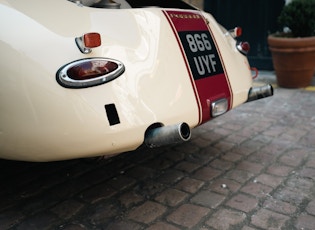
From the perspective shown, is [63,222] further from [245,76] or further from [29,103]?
[245,76]

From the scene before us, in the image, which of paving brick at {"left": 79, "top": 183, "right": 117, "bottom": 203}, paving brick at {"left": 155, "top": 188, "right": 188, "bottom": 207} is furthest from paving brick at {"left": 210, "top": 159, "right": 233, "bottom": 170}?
paving brick at {"left": 79, "top": 183, "right": 117, "bottom": 203}

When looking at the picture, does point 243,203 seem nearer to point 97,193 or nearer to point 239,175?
point 239,175

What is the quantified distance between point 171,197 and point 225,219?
1.45 ft

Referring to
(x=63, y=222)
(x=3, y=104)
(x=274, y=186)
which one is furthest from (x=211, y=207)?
(x=3, y=104)

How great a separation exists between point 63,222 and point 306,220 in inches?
59.9

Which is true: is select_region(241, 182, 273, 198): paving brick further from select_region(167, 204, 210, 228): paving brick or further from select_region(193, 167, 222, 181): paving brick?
select_region(167, 204, 210, 228): paving brick

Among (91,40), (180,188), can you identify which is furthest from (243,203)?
(91,40)

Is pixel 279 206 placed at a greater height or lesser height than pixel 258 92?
lesser

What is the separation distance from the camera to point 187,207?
98.9 inches

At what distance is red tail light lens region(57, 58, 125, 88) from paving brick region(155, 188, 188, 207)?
976mm

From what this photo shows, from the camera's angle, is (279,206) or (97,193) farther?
Answer: (97,193)

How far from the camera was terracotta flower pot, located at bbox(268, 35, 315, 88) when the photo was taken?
5.48 m

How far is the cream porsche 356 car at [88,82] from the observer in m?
2.02

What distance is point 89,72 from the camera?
2064 mm
